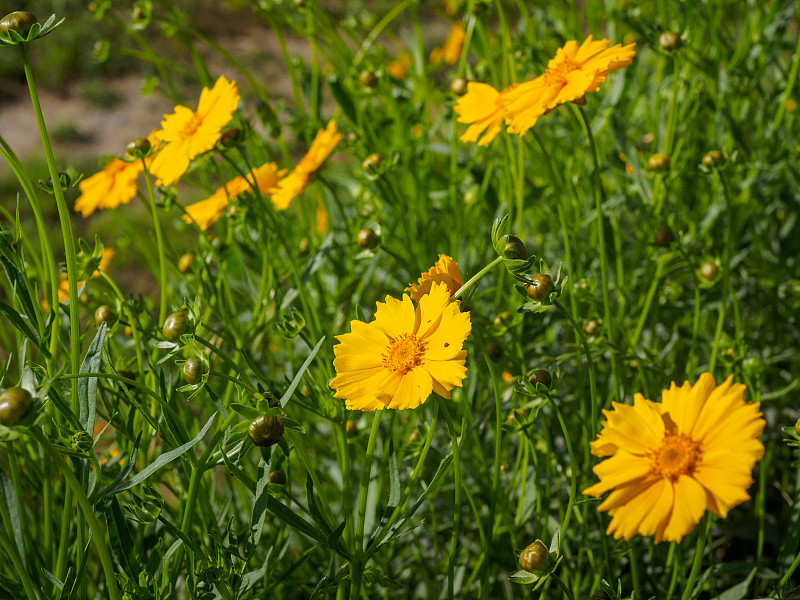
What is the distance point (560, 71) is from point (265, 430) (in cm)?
48

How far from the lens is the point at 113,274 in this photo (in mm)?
2338

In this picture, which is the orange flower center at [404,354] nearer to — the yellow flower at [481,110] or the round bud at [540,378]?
the round bud at [540,378]

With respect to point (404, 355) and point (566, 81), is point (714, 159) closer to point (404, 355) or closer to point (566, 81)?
point (566, 81)

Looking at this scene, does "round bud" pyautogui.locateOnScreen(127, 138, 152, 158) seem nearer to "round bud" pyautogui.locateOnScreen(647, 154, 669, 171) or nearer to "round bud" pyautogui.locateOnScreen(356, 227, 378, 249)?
"round bud" pyautogui.locateOnScreen(356, 227, 378, 249)

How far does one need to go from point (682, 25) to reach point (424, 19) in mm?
2754

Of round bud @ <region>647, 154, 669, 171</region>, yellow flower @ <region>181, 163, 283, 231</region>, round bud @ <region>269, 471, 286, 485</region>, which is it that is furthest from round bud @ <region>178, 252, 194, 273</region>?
round bud @ <region>647, 154, 669, 171</region>

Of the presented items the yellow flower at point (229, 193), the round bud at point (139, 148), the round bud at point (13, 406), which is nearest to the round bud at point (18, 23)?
the round bud at point (139, 148)

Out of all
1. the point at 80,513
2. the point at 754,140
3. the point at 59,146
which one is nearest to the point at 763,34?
the point at 754,140

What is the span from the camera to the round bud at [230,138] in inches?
36.8

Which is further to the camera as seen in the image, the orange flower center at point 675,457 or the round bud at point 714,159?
the round bud at point 714,159

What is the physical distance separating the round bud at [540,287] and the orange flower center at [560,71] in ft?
0.82

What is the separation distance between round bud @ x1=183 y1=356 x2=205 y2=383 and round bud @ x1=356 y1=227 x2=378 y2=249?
28 cm

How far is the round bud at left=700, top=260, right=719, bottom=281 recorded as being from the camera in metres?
0.91

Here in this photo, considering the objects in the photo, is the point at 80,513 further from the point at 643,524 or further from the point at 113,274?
the point at 113,274
